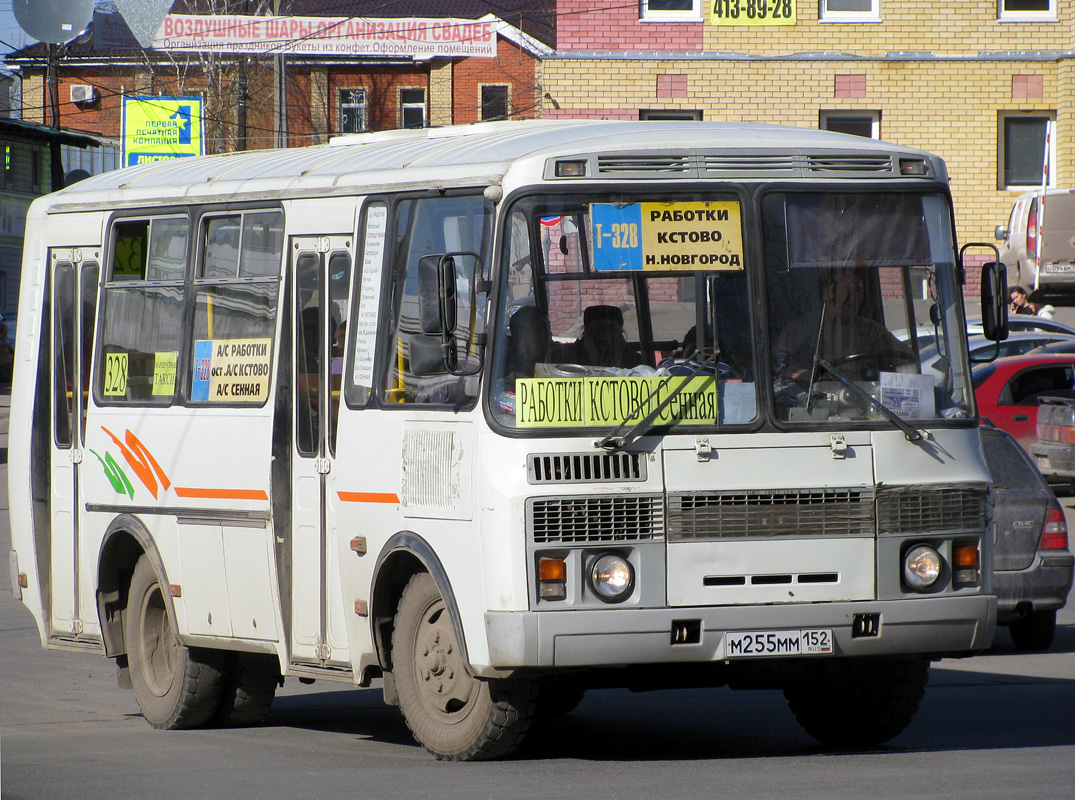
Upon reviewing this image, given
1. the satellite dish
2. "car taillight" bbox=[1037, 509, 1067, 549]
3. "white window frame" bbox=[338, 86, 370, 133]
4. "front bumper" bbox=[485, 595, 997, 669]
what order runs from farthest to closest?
"white window frame" bbox=[338, 86, 370, 133], the satellite dish, "car taillight" bbox=[1037, 509, 1067, 549], "front bumper" bbox=[485, 595, 997, 669]

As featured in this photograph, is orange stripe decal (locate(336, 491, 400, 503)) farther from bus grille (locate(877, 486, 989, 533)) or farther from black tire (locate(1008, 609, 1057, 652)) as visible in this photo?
black tire (locate(1008, 609, 1057, 652))

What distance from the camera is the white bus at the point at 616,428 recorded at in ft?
22.8

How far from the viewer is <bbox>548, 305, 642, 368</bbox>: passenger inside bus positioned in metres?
7.06

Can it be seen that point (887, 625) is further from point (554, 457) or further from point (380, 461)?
point (380, 461)

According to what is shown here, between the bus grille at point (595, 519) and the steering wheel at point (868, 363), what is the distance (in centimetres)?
102

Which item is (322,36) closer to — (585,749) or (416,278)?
(416,278)

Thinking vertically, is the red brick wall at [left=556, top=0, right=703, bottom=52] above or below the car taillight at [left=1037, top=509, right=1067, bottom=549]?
above

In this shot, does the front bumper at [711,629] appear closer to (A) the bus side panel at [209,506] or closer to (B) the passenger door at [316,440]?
(B) the passenger door at [316,440]

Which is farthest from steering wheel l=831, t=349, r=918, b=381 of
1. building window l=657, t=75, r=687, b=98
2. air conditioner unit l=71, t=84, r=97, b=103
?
air conditioner unit l=71, t=84, r=97, b=103

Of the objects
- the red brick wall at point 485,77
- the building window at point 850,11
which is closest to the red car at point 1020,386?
the building window at point 850,11

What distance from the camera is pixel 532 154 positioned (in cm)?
714

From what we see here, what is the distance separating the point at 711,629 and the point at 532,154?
2.03m

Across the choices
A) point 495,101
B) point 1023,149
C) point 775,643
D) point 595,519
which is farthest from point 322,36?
point 775,643

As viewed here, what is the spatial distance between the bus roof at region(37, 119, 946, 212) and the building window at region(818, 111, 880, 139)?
25437mm
